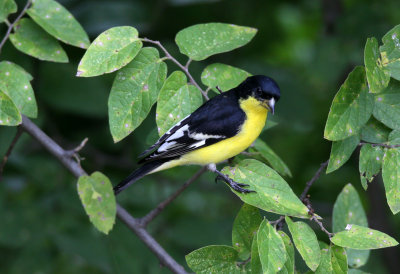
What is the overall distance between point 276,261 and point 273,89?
1372mm

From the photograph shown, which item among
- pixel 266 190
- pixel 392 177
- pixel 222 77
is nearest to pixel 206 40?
pixel 222 77

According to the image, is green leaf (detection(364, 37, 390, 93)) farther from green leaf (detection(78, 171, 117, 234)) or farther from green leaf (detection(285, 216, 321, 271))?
green leaf (detection(78, 171, 117, 234))

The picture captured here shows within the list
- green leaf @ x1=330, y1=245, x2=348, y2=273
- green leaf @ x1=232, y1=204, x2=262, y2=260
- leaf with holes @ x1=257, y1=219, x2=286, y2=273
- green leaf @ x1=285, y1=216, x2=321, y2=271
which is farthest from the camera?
green leaf @ x1=232, y1=204, x2=262, y2=260

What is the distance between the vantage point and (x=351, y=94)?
8.10ft

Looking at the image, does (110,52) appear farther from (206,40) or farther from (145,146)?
(145,146)

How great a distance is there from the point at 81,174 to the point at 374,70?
4.70 ft

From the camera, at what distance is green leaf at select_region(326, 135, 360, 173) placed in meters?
2.48

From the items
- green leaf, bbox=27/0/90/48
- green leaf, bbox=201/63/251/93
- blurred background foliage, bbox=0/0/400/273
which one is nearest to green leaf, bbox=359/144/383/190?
green leaf, bbox=201/63/251/93

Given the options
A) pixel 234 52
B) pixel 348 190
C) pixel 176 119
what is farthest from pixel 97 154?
pixel 348 190

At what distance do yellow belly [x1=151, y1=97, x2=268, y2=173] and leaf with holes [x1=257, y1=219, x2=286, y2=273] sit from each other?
1.01 m

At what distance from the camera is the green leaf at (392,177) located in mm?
2266

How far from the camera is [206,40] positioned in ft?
9.05

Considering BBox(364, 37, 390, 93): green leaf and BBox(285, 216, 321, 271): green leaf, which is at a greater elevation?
BBox(364, 37, 390, 93): green leaf

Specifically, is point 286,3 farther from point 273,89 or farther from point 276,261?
point 276,261
